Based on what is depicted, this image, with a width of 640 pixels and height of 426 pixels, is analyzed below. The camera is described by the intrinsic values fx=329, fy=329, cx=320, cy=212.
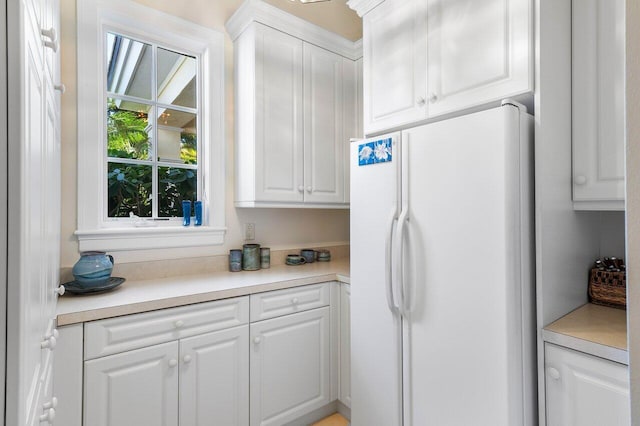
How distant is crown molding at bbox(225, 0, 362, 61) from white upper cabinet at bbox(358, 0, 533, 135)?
0.50 m

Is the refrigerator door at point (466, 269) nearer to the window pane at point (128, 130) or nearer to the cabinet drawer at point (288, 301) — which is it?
the cabinet drawer at point (288, 301)

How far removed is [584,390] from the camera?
1.12 meters

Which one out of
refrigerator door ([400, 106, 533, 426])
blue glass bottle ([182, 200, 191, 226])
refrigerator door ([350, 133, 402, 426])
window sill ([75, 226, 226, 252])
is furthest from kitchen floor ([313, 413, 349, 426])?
blue glass bottle ([182, 200, 191, 226])

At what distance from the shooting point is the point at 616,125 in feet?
4.13

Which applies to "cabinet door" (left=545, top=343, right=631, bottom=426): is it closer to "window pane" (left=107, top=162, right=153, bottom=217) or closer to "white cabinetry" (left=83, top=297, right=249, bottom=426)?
"white cabinetry" (left=83, top=297, right=249, bottom=426)

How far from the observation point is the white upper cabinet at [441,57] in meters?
A: 1.30

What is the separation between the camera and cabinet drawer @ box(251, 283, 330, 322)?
1793 mm

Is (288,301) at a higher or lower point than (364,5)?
lower

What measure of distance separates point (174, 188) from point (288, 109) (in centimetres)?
93

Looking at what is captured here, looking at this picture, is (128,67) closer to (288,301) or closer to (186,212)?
(186,212)

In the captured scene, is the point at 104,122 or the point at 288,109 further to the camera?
the point at 288,109

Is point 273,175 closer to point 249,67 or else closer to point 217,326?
point 249,67

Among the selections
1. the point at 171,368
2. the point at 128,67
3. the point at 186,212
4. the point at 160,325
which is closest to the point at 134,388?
the point at 171,368

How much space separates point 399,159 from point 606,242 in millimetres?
1097
